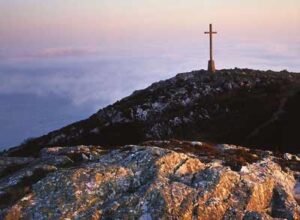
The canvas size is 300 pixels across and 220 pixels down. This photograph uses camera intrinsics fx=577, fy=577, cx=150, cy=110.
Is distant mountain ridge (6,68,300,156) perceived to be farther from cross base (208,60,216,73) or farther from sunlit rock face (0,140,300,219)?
sunlit rock face (0,140,300,219)

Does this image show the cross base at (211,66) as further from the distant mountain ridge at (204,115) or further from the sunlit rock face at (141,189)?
the sunlit rock face at (141,189)

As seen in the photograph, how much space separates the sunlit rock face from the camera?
22984 millimetres

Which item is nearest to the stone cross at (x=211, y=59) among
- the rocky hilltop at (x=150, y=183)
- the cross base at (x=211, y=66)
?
the cross base at (x=211, y=66)

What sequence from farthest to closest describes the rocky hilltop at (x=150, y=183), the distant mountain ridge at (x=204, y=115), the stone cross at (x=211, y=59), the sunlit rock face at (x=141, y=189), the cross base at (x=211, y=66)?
the cross base at (x=211, y=66) < the stone cross at (x=211, y=59) < the distant mountain ridge at (x=204, y=115) < the rocky hilltop at (x=150, y=183) < the sunlit rock face at (x=141, y=189)

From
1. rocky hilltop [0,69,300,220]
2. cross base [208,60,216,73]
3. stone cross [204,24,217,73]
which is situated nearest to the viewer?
rocky hilltop [0,69,300,220]

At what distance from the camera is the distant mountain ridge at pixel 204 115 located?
60.8m

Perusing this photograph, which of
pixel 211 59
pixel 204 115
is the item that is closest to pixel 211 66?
pixel 211 59

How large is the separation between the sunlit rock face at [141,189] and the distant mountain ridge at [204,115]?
2861cm

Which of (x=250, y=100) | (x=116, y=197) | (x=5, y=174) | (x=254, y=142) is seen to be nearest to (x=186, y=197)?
(x=116, y=197)

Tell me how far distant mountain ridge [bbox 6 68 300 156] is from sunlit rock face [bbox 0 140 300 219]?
93.9 feet

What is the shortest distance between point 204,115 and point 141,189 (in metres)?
44.3

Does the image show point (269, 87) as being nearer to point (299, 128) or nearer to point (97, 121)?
point (299, 128)

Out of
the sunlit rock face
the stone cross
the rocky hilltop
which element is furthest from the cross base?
the sunlit rock face

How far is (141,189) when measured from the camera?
79.3ft
